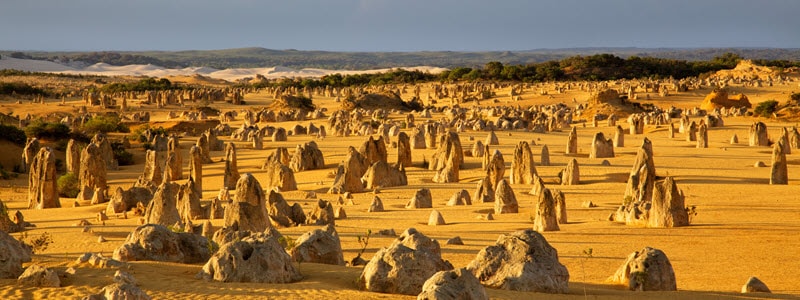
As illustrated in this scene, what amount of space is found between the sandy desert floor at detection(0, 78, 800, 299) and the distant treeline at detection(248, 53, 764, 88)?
174 ft

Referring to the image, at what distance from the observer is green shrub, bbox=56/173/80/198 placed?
28359 mm

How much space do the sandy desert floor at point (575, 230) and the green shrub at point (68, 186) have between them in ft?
4.00

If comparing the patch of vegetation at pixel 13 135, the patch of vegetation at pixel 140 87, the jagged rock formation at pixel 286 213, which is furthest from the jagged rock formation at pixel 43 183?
the patch of vegetation at pixel 140 87

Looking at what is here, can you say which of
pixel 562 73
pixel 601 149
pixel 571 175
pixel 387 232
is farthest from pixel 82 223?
pixel 562 73

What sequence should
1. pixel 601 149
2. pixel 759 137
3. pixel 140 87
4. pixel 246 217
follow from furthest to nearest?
pixel 140 87 → pixel 759 137 → pixel 601 149 → pixel 246 217

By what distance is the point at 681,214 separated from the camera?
1805cm

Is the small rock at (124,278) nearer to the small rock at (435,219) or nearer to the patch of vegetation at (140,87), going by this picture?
the small rock at (435,219)

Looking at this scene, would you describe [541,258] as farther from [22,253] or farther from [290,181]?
[290,181]

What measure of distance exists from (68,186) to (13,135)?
11.5m

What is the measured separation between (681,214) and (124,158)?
2336cm

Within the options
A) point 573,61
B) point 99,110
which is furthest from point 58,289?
point 573,61

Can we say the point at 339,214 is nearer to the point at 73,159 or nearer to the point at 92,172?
the point at 92,172

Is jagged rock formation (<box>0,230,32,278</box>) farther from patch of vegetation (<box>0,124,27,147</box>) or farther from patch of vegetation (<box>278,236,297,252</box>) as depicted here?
patch of vegetation (<box>0,124,27,147</box>)

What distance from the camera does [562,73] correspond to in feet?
295
